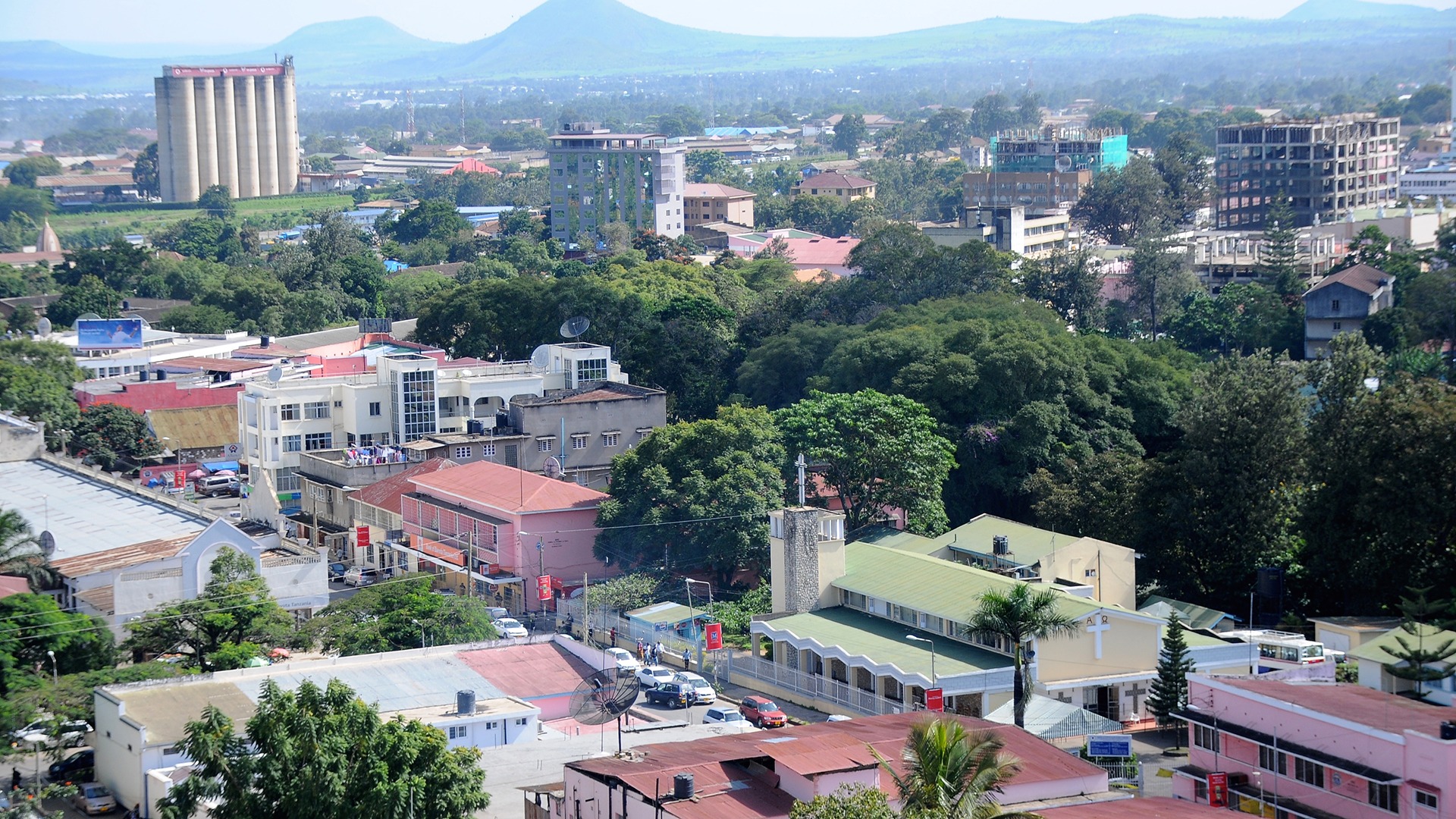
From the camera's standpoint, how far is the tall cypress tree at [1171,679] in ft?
78.1

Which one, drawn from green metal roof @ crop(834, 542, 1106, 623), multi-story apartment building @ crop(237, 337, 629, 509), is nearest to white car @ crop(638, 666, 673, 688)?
green metal roof @ crop(834, 542, 1106, 623)

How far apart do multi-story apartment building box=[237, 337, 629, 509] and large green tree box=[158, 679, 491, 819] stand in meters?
22.5

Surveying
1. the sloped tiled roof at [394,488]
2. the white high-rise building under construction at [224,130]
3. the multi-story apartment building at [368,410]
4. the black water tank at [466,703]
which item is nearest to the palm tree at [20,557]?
the sloped tiled roof at [394,488]

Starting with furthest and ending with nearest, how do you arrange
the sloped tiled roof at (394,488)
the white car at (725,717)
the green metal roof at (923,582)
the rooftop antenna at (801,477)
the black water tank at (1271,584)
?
the sloped tiled roof at (394,488) < the black water tank at (1271,584) < the rooftop antenna at (801,477) < the green metal roof at (923,582) < the white car at (725,717)

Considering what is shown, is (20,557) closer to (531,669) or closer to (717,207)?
(531,669)

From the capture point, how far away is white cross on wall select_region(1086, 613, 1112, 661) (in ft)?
81.1

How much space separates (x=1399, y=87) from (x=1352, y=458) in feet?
582

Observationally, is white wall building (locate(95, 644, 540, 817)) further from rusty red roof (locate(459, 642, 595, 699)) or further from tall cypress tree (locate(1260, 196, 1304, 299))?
tall cypress tree (locate(1260, 196, 1304, 299))

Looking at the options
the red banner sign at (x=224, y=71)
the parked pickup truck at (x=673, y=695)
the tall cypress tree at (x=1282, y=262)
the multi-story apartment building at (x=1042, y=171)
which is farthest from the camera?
the red banner sign at (x=224, y=71)

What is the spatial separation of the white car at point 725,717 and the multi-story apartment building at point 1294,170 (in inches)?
2362

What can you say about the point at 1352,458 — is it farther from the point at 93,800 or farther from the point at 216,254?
the point at 216,254

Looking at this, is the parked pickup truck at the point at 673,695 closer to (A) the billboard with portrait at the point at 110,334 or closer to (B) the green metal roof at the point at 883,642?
(B) the green metal roof at the point at 883,642

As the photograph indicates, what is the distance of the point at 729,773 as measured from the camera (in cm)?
1805

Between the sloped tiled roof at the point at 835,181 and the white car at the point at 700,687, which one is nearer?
the white car at the point at 700,687
